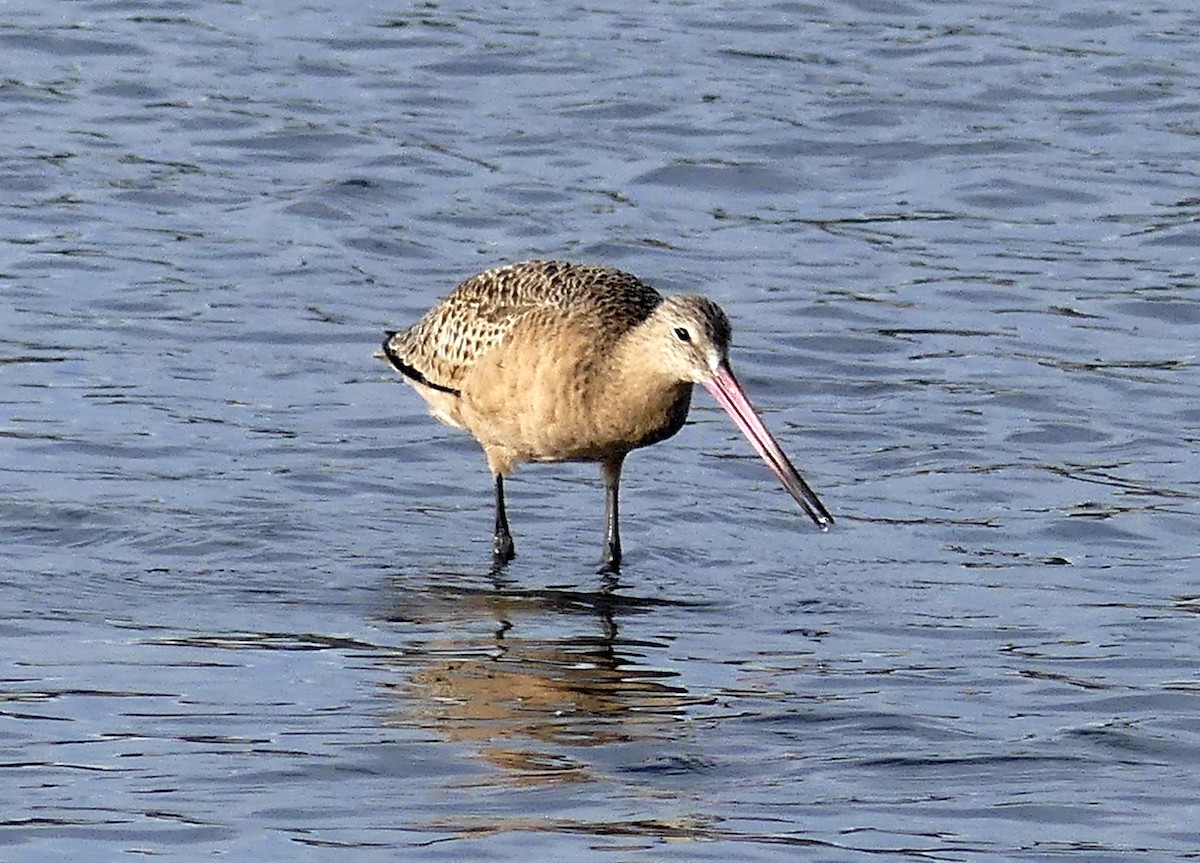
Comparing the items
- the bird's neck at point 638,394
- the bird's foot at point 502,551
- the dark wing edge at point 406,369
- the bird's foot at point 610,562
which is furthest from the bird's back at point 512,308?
the bird's foot at point 610,562

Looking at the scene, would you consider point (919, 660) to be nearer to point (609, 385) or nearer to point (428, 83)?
point (609, 385)

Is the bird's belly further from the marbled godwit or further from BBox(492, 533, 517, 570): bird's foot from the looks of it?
BBox(492, 533, 517, 570): bird's foot

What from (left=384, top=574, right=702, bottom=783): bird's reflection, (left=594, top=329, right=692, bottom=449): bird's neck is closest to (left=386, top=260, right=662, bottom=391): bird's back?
(left=594, top=329, right=692, bottom=449): bird's neck

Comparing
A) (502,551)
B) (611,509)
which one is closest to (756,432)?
(611,509)

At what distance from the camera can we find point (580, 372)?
8602 mm

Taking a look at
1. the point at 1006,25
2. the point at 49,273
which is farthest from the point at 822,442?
the point at 1006,25

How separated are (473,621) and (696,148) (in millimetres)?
6470

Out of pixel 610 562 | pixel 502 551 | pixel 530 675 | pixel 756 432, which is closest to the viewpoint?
pixel 530 675

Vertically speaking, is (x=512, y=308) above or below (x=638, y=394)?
above

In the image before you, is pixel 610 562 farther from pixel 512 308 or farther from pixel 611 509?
pixel 512 308

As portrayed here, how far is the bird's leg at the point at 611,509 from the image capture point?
28.8ft

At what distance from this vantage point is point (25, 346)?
10.6 m

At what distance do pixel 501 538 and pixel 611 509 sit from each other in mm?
356

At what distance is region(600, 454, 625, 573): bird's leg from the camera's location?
8.77 meters
